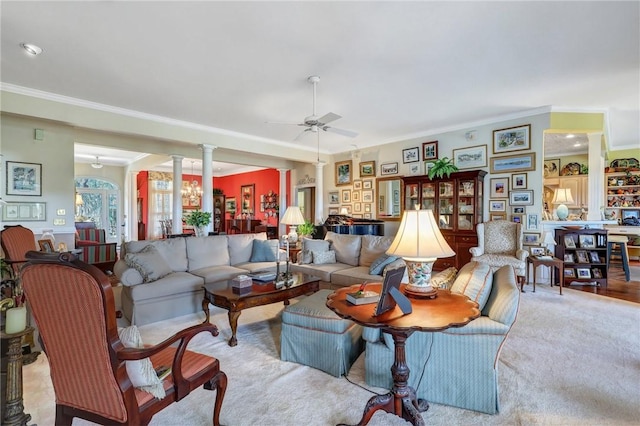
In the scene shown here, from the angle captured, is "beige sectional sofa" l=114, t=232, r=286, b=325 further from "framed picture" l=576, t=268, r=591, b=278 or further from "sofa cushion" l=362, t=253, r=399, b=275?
"framed picture" l=576, t=268, r=591, b=278

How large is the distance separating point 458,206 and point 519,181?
1.02 meters

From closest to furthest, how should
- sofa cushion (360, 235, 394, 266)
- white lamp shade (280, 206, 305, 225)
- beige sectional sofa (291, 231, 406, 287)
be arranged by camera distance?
beige sectional sofa (291, 231, 406, 287) → sofa cushion (360, 235, 394, 266) → white lamp shade (280, 206, 305, 225)

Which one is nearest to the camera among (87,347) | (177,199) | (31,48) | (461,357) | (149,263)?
(87,347)

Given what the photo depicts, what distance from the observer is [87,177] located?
32.3 feet

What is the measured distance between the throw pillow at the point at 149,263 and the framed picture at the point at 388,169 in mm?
4962

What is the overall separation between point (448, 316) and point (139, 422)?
145cm

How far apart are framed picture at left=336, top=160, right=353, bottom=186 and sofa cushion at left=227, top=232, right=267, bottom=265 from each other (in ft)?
12.3

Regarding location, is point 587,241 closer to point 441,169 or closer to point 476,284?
point 441,169

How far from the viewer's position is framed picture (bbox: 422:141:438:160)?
6.24 metres

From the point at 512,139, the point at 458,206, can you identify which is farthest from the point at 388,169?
the point at 512,139

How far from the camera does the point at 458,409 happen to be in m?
1.89

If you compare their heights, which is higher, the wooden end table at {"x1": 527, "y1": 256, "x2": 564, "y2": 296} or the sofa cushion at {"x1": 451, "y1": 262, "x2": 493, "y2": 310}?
the sofa cushion at {"x1": 451, "y1": 262, "x2": 493, "y2": 310}

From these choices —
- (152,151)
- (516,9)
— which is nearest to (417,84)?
(516,9)

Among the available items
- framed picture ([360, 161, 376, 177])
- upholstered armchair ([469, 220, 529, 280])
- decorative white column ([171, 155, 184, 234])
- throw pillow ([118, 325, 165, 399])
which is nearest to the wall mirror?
framed picture ([360, 161, 376, 177])
